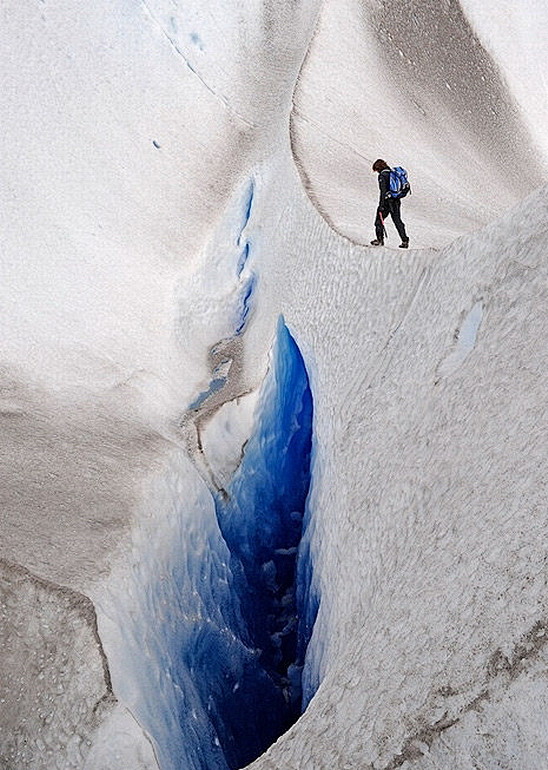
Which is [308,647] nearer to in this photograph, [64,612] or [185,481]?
[185,481]

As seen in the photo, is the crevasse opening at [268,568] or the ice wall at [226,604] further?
the crevasse opening at [268,568]

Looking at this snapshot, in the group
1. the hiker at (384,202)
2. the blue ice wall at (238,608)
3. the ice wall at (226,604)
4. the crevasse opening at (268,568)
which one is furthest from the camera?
the hiker at (384,202)

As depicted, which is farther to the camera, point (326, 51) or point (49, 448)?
point (326, 51)

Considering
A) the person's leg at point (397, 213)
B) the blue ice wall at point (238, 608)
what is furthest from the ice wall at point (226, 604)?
the person's leg at point (397, 213)

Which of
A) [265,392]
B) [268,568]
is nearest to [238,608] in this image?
[268,568]

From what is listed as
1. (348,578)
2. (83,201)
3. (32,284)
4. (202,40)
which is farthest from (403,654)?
(202,40)

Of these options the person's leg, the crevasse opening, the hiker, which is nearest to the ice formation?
the crevasse opening

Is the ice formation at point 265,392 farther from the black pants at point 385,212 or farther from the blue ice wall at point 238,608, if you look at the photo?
the black pants at point 385,212

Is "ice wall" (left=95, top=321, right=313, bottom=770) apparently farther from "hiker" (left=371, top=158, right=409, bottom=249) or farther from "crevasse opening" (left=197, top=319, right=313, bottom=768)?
"hiker" (left=371, top=158, right=409, bottom=249)
